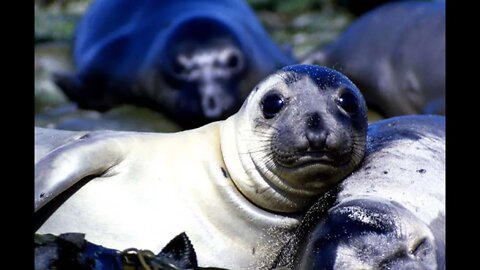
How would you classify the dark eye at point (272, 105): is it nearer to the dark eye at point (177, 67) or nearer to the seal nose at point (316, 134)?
the seal nose at point (316, 134)

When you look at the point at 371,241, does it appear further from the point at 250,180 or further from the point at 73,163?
the point at 73,163

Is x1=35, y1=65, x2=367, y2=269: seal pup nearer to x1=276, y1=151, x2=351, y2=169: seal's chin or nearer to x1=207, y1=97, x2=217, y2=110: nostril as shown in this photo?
x1=276, y1=151, x2=351, y2=169: seal's chin

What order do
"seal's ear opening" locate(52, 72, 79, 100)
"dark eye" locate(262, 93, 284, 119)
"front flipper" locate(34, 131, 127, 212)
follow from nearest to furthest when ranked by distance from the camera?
"front flipper" locate(34, 131, 127, 212) < "dark eye" locate(262, 93, 284, 119) < "seal's ear opening" locate(52, 72, 79, 100)

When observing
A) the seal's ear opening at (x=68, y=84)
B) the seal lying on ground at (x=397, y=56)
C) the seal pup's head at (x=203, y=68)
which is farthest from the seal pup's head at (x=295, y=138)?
the seal's ear opening at (x=68, y=84)

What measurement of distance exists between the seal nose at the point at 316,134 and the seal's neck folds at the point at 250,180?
0.96 feet

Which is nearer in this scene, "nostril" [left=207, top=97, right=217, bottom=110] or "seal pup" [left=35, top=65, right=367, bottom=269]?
"seal pup" [left=35, top=65, right=367, bottom=269]

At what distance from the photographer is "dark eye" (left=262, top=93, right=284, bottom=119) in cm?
382

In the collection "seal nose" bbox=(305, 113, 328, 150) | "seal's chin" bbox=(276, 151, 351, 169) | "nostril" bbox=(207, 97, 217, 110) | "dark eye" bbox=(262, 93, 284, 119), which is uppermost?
"dark eye" bbox=(262, 93, 284, 119)

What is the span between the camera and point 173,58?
24.9ft

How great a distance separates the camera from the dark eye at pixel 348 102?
3.78 m

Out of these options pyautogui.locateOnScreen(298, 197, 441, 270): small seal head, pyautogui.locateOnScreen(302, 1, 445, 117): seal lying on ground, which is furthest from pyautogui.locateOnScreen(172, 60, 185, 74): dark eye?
pyautogui.locateOnScreen(298, 197, 441, 270): small seal head
